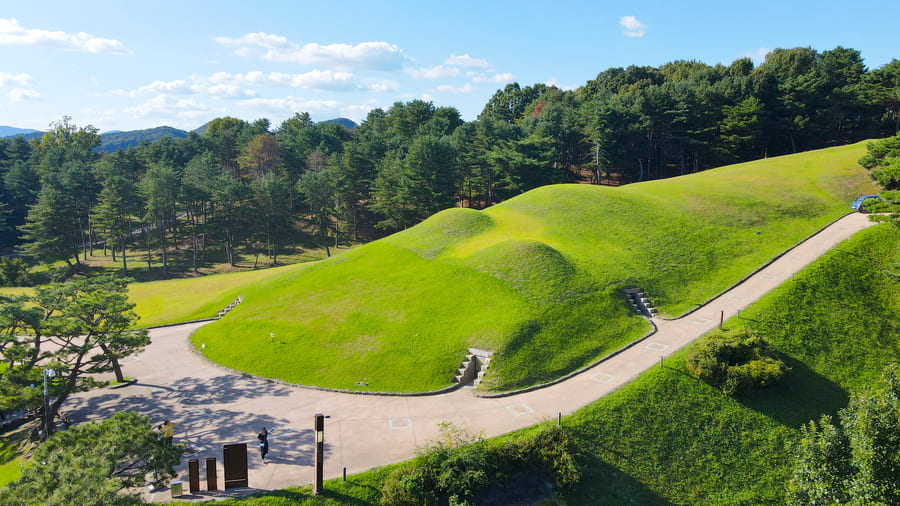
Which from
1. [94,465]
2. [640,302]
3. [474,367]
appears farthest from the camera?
[640,302]

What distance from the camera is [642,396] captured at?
23469 mm

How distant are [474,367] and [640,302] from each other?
1392 centimetres

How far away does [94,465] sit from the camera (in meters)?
14.8

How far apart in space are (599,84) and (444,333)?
105 m

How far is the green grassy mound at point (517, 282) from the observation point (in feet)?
93.5

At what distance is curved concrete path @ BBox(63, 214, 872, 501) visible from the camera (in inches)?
819

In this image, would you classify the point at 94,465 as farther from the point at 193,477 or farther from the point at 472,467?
the point at 472,467

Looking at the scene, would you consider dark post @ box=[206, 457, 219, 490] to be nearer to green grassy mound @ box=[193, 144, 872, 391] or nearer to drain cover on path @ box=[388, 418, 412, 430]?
drain cover on path @ box=[388, 418, 412, 430]

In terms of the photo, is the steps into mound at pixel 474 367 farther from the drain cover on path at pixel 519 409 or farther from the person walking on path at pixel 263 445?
the person walking on path at pixel 263 445

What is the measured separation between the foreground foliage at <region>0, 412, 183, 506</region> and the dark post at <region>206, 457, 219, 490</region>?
1.45 metres

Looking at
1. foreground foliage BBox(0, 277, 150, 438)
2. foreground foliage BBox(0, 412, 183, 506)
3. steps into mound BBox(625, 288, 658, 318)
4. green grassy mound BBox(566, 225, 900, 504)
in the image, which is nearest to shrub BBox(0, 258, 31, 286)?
foreground foliage BBox(0, 277, 150, 438)

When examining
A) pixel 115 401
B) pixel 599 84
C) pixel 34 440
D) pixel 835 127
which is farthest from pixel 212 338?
pixel 599 84

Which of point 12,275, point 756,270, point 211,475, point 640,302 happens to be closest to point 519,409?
point 211,475

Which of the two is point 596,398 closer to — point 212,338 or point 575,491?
point 575,491
